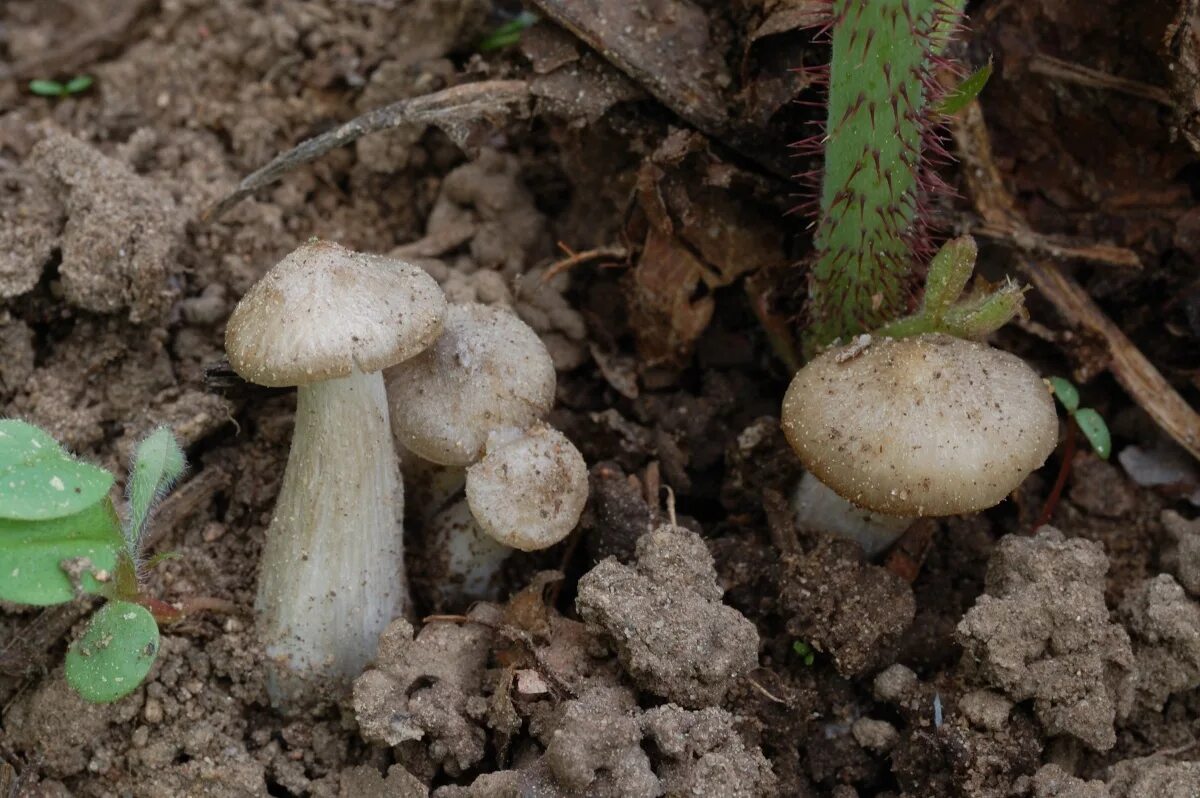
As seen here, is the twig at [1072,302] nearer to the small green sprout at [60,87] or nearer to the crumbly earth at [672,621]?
the crumbly earth at [672,621]

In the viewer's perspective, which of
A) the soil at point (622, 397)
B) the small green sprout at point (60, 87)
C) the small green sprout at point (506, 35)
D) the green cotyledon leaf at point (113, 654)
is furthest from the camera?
the small green sprout at point (60, 87)

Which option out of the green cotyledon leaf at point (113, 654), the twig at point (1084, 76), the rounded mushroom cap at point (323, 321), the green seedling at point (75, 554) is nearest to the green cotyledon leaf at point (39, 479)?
the green seedling at point (75, 554)

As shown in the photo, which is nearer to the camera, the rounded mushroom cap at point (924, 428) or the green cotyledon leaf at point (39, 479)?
the green cotyledon leaf at point (39, 479)

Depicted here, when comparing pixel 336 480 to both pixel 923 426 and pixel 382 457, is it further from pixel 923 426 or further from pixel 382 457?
pixel 923 426

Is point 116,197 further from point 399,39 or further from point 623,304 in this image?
point 623,304

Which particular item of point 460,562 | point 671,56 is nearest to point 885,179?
point 671,56

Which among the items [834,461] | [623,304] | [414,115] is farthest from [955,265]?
[414,115]

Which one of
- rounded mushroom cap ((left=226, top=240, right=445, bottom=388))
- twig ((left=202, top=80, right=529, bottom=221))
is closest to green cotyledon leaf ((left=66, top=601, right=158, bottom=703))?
rounded mushroom cap ((left=226, top=240, right=445, bottom=388))

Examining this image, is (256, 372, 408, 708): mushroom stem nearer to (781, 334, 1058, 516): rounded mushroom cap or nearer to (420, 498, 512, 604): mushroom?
(420, 498, 512, 604): mushroom
